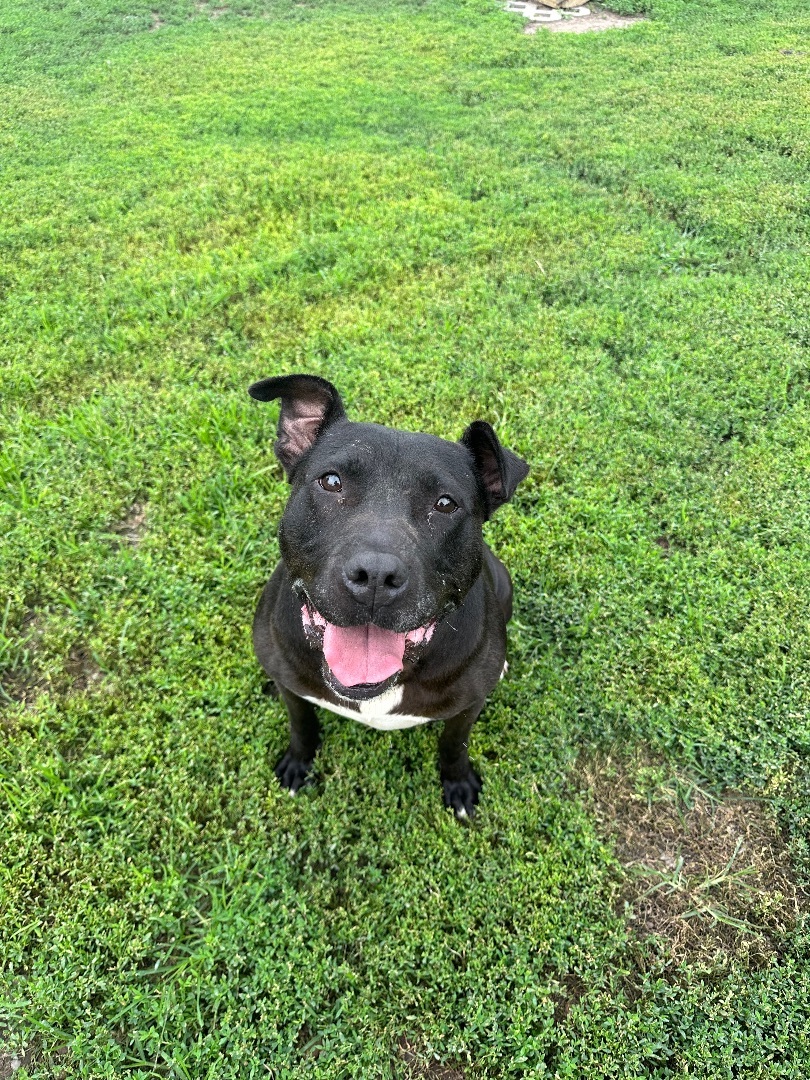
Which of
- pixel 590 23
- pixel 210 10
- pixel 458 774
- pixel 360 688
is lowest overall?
pixel 458 774

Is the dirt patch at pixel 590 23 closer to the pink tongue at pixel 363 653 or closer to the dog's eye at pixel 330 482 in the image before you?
the dog's eye at pixel 330 482

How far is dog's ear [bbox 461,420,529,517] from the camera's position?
2662mm

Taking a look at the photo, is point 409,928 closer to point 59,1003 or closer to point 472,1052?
point 472,1052

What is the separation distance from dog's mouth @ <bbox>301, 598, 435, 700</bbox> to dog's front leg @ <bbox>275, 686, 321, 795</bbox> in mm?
735

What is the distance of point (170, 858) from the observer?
3029mm

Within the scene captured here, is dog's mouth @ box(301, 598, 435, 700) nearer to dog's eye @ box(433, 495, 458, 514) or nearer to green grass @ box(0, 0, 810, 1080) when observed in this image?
dog's eye @ box(433, 495, 458, 514)

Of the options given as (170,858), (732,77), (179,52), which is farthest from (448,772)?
(179,52)

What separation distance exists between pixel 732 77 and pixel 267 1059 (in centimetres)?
1240

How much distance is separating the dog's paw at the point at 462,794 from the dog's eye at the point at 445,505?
4.77 ft

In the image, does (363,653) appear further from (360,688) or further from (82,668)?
(82,668)

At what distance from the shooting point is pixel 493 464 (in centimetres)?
285

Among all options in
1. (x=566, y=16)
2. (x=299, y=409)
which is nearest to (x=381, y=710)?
(x=299, y=409)

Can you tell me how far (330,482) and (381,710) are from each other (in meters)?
0.96

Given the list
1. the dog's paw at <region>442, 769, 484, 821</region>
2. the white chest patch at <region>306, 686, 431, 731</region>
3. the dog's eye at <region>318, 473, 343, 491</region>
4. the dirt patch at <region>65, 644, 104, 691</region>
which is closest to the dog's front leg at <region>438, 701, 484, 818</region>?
the dog's paw at <region>442, 769, 484, 821</region>
